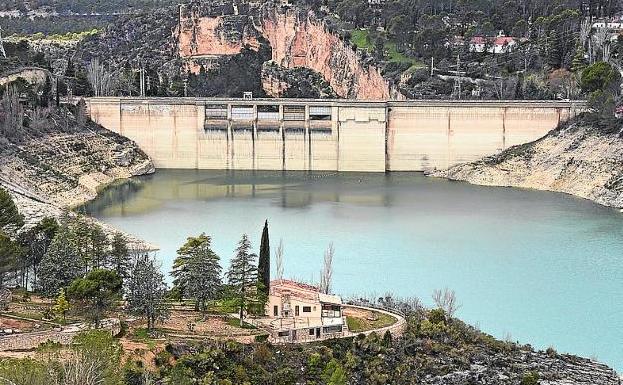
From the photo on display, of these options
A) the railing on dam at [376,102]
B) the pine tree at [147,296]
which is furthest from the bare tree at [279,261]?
the railing on dam at [376,102]

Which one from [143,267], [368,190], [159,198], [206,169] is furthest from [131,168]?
[143,267]

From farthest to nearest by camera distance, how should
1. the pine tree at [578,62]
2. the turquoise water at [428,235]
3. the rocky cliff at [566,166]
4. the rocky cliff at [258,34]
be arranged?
the rocky cliff at [258,34]
the pine tree at [578,62]
the rocky cliff at [566,166]
the turquoise water at [428,235]

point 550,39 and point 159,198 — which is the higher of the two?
point 550,39

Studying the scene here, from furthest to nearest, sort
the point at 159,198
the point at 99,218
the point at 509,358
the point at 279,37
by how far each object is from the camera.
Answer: the point at 279,37, the point at 159,198, the point at 99,218, the point at 509,358

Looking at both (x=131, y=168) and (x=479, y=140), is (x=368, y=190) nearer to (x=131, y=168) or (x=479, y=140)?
(x=479, y=140)

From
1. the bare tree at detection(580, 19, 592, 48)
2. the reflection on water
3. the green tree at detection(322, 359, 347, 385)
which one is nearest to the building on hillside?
the green tree at detection(322, 359, 347, 385)

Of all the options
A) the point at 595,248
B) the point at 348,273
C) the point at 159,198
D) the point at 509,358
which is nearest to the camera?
the point at 509,358

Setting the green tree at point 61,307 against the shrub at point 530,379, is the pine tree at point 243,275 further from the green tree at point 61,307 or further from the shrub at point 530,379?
the shrub at point 530,379

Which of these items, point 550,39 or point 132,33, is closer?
point 550,39
